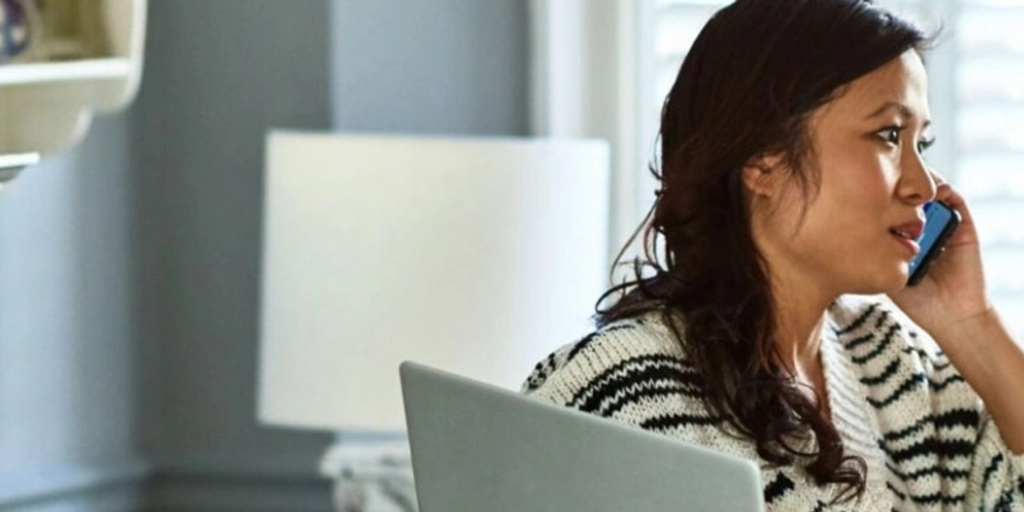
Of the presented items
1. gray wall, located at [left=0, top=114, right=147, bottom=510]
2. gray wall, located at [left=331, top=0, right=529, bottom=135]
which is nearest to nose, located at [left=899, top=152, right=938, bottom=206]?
gray wall, located at [left=331, top=0, right=529, bottom=135]

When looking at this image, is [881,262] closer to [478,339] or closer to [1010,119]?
[478,339]

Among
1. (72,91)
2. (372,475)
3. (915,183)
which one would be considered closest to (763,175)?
(915,183)

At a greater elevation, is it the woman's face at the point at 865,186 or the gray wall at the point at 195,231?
the woman's face at the point at 865,186

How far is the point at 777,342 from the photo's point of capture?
1.65m

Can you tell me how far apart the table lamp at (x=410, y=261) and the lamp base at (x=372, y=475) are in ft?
0.66

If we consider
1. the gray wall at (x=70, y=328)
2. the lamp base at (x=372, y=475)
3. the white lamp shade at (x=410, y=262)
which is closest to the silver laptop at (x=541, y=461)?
the white lamp shade at (x=410, y=262)

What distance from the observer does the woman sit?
5.03ft

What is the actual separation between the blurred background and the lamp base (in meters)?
0.07

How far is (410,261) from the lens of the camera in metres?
2.19

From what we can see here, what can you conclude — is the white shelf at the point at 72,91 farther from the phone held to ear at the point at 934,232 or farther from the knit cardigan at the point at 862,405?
the phone held to ear at the point at 934,232

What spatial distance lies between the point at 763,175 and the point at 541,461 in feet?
1.57

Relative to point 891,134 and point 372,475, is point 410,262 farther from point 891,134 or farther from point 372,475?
point 891,134

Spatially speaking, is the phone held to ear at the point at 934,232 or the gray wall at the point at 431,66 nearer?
the phone held to ear at the point at 934,232

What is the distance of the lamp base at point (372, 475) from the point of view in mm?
2410
